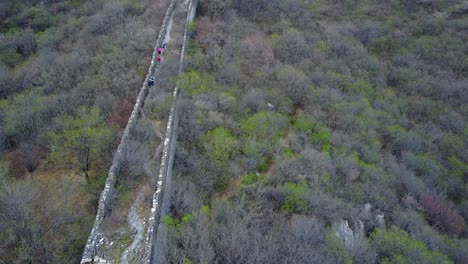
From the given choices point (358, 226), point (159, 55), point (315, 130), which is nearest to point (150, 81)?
point (159, 55)

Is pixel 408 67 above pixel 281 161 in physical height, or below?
below

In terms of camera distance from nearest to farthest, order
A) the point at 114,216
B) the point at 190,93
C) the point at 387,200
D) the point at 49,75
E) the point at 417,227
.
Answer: the point at 114,216, the point at 417,227, the point at 387,200, the point at 190,93, the point at 49,75

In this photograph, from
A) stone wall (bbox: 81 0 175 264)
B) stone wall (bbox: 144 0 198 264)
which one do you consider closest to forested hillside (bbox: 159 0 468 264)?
stone wall (bbox: 144 0 198 264)

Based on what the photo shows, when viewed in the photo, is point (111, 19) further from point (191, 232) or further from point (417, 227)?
point (417, 227)

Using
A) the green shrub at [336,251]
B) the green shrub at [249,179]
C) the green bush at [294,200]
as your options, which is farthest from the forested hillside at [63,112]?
the green shrub at [336,251]

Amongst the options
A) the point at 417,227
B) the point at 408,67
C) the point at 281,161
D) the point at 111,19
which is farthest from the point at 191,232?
the point at 408,67

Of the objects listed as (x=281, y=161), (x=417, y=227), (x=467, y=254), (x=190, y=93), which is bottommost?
(x=467, y=254)

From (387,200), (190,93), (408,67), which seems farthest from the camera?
(408,67)
